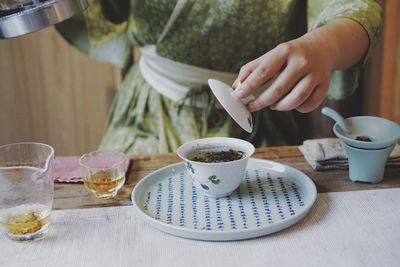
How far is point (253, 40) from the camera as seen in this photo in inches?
45.6

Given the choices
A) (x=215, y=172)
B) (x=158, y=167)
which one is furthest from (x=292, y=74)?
(x=158, y=167)

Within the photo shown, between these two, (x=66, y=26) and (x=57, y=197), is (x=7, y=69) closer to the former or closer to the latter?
(x=66, y=26)

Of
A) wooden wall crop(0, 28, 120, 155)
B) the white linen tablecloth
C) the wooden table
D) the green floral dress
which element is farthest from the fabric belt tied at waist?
wooden wall crop(0, 28, 120, 155)

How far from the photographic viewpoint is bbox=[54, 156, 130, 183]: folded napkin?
91 cm

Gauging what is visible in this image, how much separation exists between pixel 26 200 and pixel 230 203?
299mm

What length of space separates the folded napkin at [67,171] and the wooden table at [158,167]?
0.4 inches

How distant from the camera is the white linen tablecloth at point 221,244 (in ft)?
2.19

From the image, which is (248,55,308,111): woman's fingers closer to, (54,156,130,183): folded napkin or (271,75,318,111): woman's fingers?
(271,75,318,111): woman's fingers

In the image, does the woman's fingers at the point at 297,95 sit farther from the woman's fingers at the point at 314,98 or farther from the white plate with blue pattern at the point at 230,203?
the white plate with blue pattern at the point at 230,203

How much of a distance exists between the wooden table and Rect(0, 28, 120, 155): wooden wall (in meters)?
1.04

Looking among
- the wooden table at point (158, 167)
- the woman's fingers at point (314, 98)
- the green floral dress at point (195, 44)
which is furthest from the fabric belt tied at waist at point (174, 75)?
the woman's fingers at point (314, 98)

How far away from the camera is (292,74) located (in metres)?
0.80

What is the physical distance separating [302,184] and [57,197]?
1.31 ft

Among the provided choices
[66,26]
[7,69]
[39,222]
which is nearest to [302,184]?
[39,222]
